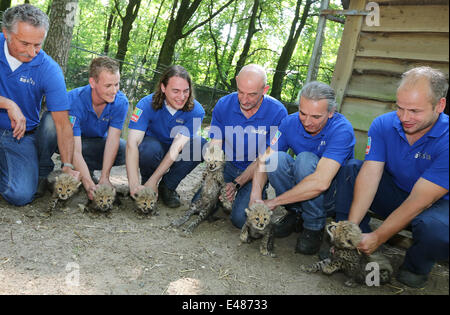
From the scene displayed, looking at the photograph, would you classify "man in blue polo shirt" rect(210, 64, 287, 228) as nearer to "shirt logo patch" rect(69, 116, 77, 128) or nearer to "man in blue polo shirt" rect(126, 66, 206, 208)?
"man in blue polo shirt" rect(126, 66, 206, 208)

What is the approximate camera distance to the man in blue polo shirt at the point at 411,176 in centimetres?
271

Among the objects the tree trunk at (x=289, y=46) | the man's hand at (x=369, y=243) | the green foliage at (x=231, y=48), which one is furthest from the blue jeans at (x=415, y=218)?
the tree trunk at (x=289, y=46)

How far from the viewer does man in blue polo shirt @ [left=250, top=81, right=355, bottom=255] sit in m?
3.77

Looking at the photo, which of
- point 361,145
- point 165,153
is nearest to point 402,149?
point 361,145

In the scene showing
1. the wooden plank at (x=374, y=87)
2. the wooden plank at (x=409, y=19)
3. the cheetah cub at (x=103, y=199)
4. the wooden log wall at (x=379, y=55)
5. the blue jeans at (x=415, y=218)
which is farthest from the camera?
the wooden plank at (x=374, y=87)

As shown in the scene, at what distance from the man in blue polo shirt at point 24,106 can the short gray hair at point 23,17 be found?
11mm

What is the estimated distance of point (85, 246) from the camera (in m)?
3.67

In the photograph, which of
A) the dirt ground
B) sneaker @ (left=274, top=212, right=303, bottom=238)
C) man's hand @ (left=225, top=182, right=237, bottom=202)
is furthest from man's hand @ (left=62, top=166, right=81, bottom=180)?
sneaker @ (left=274, top=212, right=303, bottom=238)

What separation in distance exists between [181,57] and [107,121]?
15.6 meters

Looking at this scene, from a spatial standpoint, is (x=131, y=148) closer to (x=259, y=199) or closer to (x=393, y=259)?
(x=259, y=199)

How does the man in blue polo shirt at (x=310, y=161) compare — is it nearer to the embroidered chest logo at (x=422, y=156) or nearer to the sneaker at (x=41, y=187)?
the embroidered chest logo at (x=422, y=156)

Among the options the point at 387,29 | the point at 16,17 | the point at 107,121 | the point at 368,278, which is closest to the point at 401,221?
the point at 368,278

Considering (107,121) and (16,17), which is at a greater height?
(16,17)

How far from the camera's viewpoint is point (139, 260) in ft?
11.5
